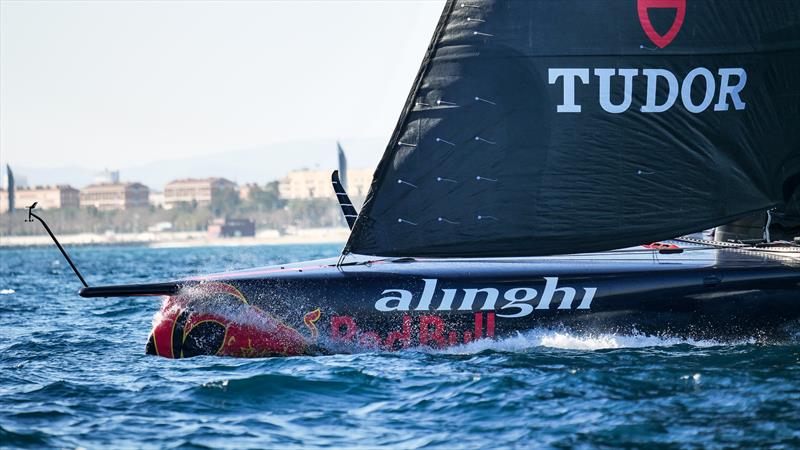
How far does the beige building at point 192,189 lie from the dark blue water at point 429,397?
575ft

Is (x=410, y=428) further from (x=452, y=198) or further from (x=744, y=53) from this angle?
(x=744, y=53)

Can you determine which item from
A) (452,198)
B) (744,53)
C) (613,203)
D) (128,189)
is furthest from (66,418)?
(128,189)

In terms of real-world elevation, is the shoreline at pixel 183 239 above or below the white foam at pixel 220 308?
below

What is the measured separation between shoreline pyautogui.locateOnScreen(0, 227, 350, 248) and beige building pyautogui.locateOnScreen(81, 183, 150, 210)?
26.3m

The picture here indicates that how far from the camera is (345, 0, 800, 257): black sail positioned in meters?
9.38

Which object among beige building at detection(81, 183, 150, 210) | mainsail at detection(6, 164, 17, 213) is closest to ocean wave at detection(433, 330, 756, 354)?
mainsail at detection(6, 164, 17, 213)

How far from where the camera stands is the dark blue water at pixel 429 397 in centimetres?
686

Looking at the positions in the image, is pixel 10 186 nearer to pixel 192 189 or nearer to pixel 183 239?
pixel 183 239

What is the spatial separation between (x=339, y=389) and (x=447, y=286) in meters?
1.68

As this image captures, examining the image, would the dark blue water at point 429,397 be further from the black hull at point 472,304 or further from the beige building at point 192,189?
the beige building at point 192,189

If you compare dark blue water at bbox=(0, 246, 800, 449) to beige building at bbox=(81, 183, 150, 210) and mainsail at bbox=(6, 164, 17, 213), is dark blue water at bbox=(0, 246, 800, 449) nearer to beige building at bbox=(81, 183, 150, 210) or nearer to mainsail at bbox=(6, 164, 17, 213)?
mainsail at bbox=(6, 164, 17, 213)

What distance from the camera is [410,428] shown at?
7043 millimetres

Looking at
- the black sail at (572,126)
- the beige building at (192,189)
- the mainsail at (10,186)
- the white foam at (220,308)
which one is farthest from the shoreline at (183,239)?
the black sail at (572,126)

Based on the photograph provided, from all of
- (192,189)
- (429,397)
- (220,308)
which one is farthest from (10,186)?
(429,397)
